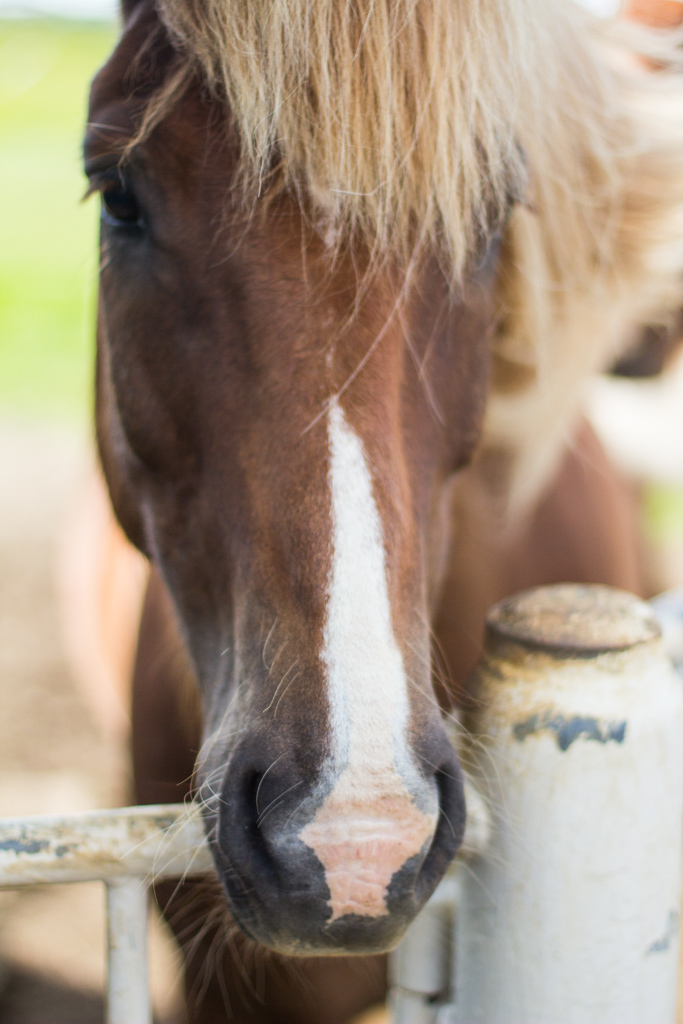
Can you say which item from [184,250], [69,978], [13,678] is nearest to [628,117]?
[184,250]

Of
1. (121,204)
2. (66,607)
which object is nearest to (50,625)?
(66,607)

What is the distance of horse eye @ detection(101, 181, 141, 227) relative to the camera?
998 mm

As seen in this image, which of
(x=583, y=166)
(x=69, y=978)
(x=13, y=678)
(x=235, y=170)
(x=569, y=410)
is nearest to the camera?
(x=235, y=170)

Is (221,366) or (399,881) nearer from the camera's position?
(399,881)

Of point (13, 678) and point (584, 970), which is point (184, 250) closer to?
point (584, 970)

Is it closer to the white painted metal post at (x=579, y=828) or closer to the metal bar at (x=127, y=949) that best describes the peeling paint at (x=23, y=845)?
the metal bar at (x=127, y=949)

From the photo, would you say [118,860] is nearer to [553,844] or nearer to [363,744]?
[363,744]

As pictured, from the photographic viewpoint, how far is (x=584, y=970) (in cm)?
71

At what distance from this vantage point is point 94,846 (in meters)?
0.69

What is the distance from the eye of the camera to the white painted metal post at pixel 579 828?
694mm

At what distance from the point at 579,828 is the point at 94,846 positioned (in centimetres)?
40

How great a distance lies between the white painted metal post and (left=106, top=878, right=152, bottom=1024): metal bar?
291mm

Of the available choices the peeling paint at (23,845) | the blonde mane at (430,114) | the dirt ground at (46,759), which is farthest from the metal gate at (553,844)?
the dirt ground at (46,759)

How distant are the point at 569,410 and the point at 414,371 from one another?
2.05 feet
